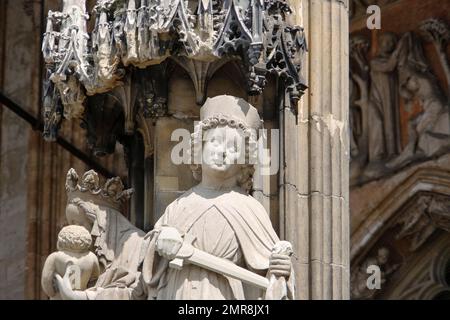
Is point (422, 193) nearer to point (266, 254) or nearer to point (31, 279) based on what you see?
point (31, 279)

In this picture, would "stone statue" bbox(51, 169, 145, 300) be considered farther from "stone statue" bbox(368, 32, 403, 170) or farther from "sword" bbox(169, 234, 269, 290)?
"stone statue" bbox(368, 32, 403, 170)

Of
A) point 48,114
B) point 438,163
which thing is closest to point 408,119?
point 438,163

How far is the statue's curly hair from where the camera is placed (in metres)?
18.1

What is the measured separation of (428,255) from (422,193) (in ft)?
1.52

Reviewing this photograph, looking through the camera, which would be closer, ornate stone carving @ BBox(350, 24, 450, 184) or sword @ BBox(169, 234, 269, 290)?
sword @ BBox(169, 234, 269, 290)

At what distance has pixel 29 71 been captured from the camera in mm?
24391

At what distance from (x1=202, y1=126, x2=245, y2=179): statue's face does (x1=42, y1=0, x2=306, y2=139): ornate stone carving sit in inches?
13.7

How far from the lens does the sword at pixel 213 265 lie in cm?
1777

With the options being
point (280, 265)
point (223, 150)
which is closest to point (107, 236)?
point (223, 150)

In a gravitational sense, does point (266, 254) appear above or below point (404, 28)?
below

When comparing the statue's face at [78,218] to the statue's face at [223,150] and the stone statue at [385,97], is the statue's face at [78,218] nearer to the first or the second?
the statue's face at [223,150]

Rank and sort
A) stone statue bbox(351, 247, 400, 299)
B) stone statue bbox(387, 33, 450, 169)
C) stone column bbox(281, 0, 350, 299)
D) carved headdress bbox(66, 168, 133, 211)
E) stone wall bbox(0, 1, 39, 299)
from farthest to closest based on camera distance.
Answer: stone statue bbox(387, 33, 450, 169) → stone statue bbox(351, 247, 400, 299) → stone wall bbox(0, 1, 39, 299) → carved headdress bbox(66, 168, 133, 211) → stone column bbox(281, 0, 350, 299)

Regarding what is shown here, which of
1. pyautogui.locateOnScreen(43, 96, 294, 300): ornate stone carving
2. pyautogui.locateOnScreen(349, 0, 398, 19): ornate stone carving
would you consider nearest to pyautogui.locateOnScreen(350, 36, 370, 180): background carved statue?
pyautogui.locateOnScreen(349, 0, 398, 19): ornate stone carving
